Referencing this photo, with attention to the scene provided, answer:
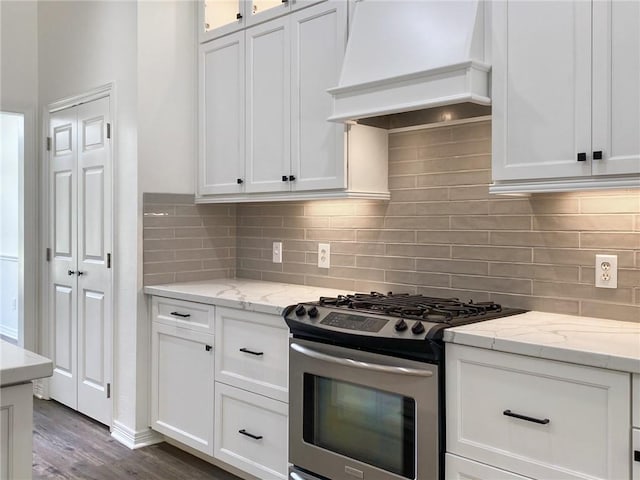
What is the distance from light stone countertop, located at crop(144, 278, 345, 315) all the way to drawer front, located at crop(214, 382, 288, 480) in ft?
1.40

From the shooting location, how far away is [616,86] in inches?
78.1

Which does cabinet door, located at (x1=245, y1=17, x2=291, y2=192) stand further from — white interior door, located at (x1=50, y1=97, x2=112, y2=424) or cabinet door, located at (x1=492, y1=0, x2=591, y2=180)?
cabinet door, located at (x1=492, y1=0, x2=591, y2=180)

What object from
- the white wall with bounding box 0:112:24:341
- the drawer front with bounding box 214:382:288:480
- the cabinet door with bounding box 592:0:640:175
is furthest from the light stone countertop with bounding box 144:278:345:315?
the white wall with bounding box 0:112:24:341

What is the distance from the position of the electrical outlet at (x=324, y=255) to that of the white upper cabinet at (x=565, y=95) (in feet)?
4.28

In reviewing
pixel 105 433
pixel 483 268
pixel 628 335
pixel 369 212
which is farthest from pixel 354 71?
pixel 105 433

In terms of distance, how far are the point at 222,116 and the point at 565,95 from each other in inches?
81.0

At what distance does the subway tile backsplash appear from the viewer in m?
2.37

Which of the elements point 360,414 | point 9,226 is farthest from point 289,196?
point 9,226

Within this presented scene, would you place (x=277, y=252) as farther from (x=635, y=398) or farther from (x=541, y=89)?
(x=635, y=398)

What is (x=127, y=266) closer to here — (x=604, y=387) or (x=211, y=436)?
(x=211, y=436)

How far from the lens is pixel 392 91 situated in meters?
2.51

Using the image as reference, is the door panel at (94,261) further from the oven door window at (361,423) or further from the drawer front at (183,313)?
the oven door window at (361,423)

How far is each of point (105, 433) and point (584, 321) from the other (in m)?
2.88

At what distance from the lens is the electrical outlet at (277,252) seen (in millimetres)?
3730
